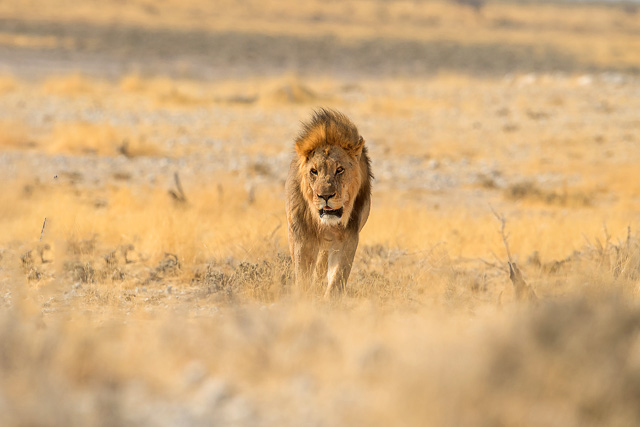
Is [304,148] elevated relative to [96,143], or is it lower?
elevated

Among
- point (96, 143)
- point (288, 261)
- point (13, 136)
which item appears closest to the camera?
point (288, 261)

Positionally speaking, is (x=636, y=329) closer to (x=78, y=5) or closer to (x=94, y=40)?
(x=94, y=40)

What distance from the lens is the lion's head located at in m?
6.10

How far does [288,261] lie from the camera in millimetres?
7277

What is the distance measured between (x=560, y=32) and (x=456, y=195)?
88.0 meters

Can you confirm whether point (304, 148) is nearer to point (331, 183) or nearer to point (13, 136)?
point (331, 183)

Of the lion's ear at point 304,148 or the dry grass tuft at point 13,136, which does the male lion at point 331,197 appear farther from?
the dry grass tuft at point 13,136

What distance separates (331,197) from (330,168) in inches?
9.6

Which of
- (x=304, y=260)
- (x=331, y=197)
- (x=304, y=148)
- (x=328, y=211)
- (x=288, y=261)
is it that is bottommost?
(x=288, y=261)

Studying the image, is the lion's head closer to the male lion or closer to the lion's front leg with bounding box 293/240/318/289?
the male lion

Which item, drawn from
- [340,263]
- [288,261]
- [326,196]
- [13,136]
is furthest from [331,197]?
[13,136]

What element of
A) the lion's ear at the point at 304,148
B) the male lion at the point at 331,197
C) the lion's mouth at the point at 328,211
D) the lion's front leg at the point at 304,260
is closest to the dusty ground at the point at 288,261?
the lion's front leg at the point at 304,260

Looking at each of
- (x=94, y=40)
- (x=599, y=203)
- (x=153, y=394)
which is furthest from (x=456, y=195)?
(x=94, y=40)

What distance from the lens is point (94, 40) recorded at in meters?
50.3
